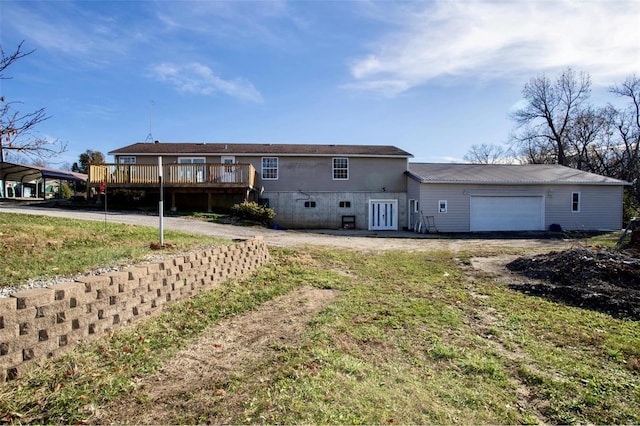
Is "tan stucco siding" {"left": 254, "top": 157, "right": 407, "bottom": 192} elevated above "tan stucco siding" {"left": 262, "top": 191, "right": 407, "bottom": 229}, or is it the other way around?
"tan stucco siding" {"left": 254, "top": 157, "right": 407, "bottom": 192}

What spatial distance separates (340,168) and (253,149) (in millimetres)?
5374

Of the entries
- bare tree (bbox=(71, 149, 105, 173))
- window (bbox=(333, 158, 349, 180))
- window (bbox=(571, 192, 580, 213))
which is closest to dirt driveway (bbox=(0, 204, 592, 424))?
window (bbox=(333, 158, 349, 180))

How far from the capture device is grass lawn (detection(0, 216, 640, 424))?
8.96 ft

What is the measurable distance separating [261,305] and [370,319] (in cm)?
170

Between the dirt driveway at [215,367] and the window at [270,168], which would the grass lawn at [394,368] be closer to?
the dirt driveway at [215,367]

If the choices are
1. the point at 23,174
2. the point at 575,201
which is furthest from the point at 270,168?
the point at 575,201

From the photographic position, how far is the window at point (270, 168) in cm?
2094

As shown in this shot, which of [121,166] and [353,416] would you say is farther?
[121,166]

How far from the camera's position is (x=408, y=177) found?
21156mm

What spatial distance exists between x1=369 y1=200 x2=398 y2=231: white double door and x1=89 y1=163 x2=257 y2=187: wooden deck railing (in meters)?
7.51

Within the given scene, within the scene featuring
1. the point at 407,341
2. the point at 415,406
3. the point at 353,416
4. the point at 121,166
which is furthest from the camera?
the point at 121,166

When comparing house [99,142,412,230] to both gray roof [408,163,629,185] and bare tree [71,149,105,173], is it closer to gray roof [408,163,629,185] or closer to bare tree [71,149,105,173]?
gray roof [408,163,629,185]


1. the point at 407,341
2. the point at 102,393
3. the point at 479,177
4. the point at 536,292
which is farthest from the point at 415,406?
the point at 479,177

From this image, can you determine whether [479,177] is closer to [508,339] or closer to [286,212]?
[286,212]
